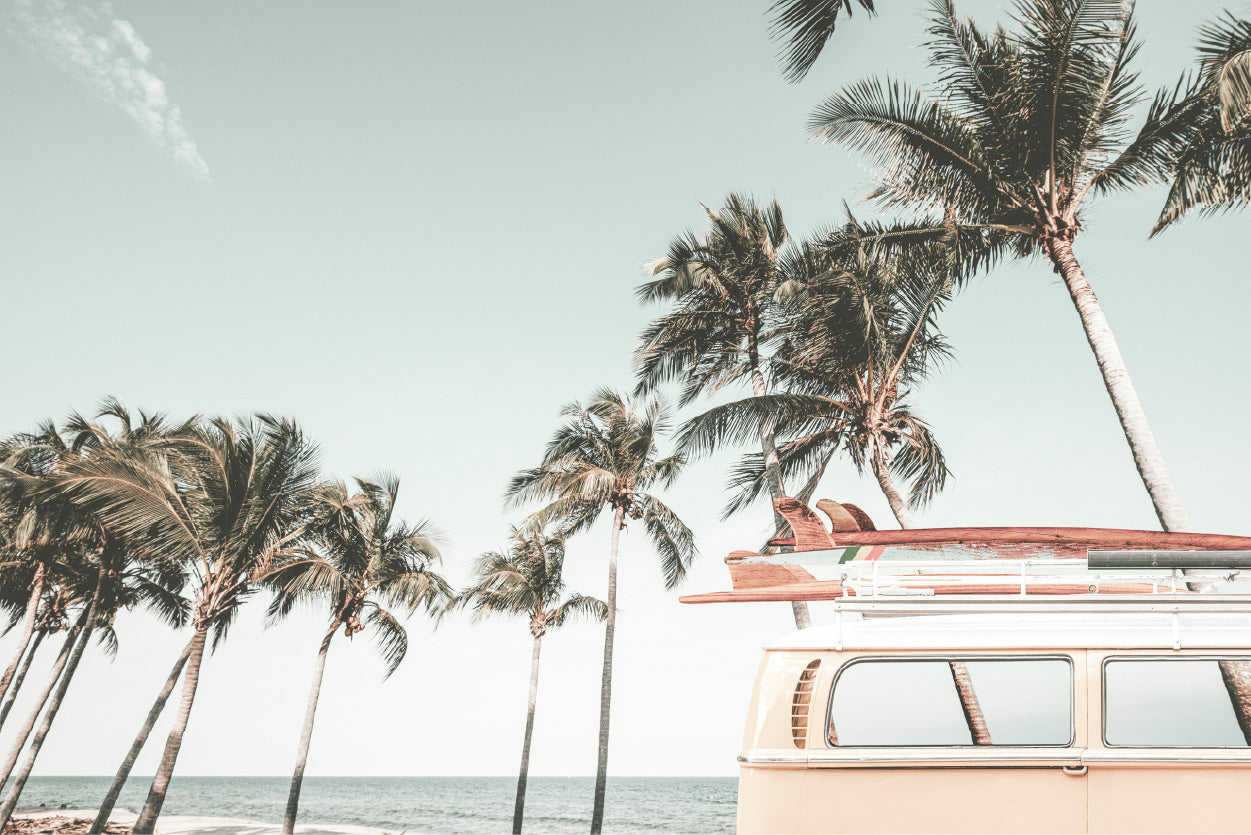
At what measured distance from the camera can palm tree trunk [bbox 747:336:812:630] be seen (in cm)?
1616

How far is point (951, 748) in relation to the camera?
417 cm

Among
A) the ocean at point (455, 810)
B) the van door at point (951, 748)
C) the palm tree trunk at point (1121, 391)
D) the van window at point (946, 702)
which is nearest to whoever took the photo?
the van door at point (951, 748)

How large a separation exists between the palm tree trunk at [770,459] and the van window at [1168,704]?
1083 centimetres

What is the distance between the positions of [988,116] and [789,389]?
7.02 metres

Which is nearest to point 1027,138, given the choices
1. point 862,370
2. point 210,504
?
point 862,370

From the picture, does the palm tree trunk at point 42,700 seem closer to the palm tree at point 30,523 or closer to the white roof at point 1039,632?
the palm tree at point 30,523

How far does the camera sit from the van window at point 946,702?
14.0ft

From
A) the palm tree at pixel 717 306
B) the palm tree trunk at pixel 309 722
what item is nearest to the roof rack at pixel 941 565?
the palm tree at pixel 717 306

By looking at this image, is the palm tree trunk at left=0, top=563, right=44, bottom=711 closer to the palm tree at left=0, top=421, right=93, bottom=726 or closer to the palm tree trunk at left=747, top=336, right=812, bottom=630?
the palm tree at left=0, top=421, right=93, bottom=726

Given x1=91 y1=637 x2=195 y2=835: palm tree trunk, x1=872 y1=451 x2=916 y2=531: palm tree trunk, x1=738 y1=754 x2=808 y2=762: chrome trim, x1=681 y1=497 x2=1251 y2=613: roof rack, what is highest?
x1=872 y1=451 x2=916 y2=531: palm tree trunk

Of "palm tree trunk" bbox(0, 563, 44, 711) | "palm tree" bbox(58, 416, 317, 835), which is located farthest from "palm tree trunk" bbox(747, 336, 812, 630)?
"palm tree trunk" bbox(0, 563, 44, 711)

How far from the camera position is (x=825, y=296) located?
15.8m

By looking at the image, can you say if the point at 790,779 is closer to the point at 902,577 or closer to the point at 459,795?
the point at 902,577

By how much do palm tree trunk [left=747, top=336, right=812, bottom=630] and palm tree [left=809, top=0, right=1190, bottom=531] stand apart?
5102 mm
